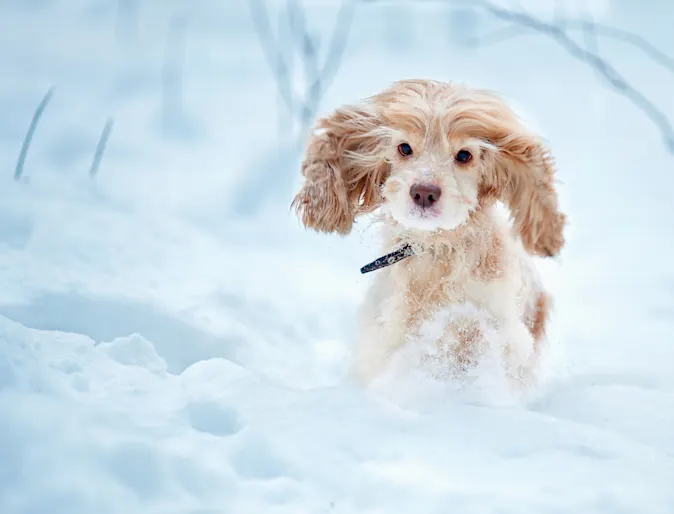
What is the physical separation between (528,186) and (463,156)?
315 mm

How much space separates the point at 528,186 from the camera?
2.76m

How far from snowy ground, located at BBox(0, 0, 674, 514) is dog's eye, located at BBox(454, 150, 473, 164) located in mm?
619

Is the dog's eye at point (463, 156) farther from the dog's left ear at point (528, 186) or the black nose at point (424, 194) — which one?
the black nose at point (424, 194)

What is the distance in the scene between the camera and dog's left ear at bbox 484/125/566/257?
273 cm

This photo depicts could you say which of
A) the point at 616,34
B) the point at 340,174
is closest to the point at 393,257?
the point at 340,174

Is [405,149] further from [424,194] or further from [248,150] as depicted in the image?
[248,150]

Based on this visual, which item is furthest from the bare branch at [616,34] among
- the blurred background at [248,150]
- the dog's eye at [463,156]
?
the dog's eye at [463,156]

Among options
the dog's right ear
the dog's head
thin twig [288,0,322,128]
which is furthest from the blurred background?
the dog's head

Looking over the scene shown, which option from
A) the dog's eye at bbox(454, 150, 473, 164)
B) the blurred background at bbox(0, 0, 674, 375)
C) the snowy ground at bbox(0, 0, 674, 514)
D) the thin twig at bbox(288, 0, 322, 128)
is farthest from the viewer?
the thin twig at bbox(288, 0, 322, 128)

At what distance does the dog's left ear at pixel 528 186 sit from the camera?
2.73 metres

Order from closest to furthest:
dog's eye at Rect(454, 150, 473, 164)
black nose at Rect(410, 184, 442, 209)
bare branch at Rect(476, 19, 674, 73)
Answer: black nose at Rect(410, 184, 442, 209) < dog's eye at Rect(454, 150, 473, 164) < bare branch at Rect(476, 19, 674, 73)

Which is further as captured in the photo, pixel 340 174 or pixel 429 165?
pixel 340 174

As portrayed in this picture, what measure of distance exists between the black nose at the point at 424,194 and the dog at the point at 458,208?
0.09 meters

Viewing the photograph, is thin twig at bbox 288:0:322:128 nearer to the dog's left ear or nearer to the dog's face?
the dog's face
